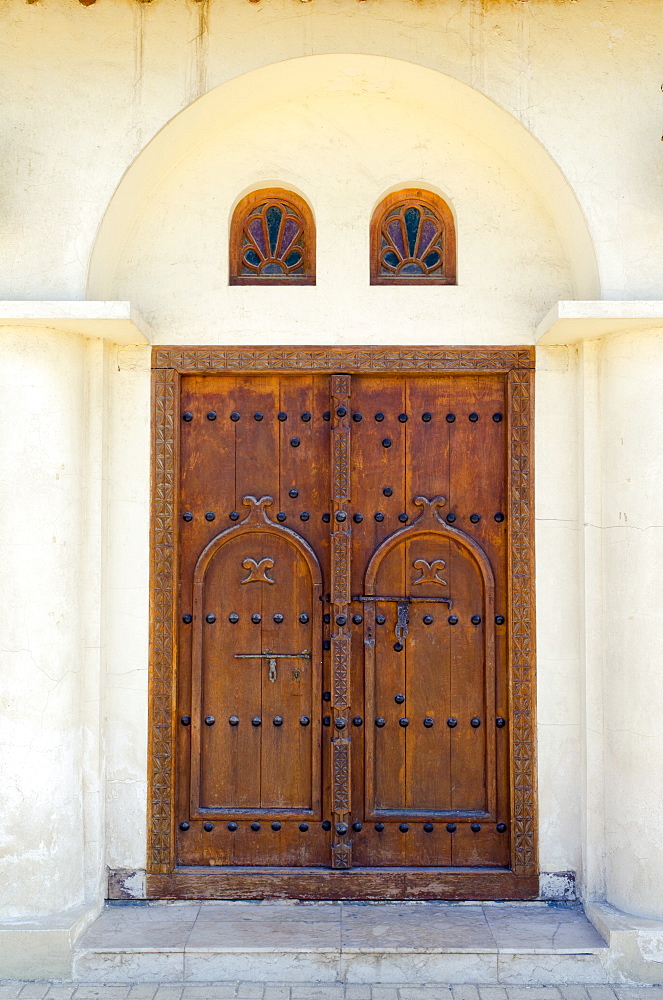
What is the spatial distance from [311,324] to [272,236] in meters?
0.47

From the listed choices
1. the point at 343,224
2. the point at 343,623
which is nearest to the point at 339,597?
the point at 343,623

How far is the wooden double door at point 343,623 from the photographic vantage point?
12.8 ft

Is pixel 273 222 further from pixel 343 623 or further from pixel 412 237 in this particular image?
pixel 343 623

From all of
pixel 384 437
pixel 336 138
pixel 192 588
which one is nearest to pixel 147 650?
pixel 192 588

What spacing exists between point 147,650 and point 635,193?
2.80 m

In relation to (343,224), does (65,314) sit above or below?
below

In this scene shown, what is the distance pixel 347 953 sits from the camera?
345 centimetres

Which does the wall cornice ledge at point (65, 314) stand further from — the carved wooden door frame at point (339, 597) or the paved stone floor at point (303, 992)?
the paved stone floor at point (303, 992)

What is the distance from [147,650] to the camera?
12.7 feet

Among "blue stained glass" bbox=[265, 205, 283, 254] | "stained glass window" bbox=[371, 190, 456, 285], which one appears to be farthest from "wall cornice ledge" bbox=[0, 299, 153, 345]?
"stained glass window" bbox=[371, 190, 456, 285]

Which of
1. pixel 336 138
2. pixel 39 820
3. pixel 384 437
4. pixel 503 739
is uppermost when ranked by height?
pixel 336 138

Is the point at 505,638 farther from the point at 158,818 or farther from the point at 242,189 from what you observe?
the point at 242,189

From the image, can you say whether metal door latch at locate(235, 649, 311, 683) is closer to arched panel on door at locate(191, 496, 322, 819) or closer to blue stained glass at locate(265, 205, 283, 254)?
arched panel on door at locate(191, 496, 322, 819)

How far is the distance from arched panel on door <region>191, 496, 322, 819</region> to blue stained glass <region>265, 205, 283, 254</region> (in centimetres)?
116
